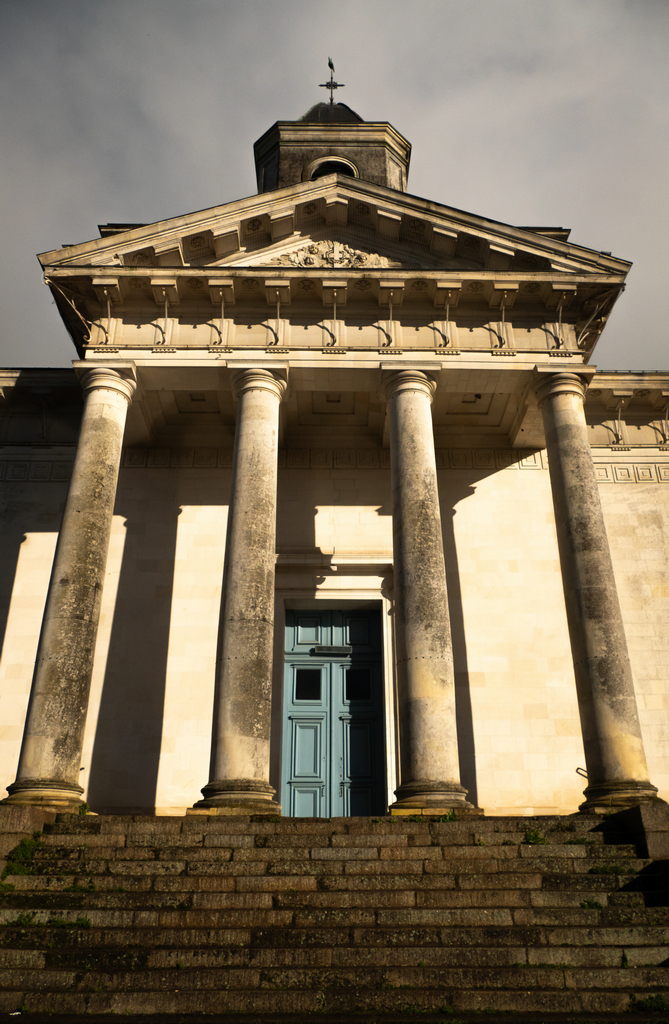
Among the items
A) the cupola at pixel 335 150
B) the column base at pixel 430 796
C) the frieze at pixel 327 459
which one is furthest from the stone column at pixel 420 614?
the cupola at pixel 335 150

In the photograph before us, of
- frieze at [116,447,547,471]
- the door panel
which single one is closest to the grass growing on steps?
the door panel

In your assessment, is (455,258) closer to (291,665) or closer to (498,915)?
(291,665)

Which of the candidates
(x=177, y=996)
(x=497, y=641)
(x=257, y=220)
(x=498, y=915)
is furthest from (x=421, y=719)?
(x=257, y=220)

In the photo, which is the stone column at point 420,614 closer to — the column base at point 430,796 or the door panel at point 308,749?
the column base at point 430,796

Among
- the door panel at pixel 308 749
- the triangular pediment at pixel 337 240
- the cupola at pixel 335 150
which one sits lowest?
the door panel at pixel 308 749

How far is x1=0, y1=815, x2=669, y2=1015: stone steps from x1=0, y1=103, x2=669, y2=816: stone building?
8.43 ft

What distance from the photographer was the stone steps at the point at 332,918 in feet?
23.8

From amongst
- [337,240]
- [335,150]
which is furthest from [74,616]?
[335,150]

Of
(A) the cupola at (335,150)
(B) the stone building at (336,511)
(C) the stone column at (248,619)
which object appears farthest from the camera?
(A) the cupola at (335,150)

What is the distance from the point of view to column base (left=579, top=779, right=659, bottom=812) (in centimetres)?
1198

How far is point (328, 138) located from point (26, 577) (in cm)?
1663

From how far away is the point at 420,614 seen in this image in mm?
13562

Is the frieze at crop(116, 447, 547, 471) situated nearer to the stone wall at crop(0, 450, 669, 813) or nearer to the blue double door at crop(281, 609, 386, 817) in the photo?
the stone wall at crop(0, 450, 669, 813)

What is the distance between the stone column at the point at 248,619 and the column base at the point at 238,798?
2cm
